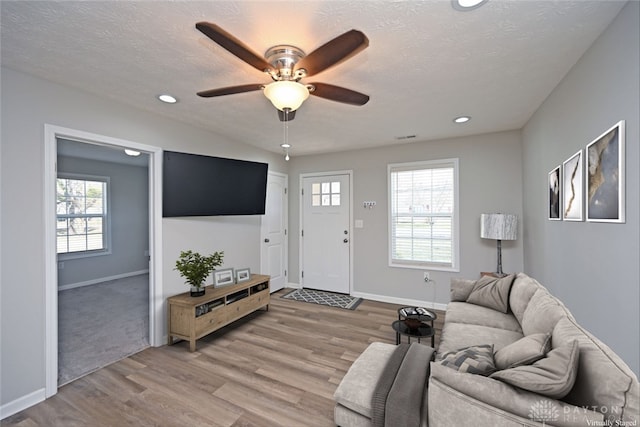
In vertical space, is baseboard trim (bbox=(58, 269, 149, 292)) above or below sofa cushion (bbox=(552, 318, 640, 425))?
below

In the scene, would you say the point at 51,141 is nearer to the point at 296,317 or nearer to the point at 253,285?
the point at 253,285

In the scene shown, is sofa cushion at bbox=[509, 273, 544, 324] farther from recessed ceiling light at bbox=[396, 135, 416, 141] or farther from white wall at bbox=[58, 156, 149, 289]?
white wall at bbox=[58, 156, 149, 289]

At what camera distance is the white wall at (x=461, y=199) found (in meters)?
3.49

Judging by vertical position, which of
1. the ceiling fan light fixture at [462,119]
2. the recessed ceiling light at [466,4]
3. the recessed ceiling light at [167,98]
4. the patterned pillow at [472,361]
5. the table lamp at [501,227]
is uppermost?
the ceiling fan light fixture at [462,119]

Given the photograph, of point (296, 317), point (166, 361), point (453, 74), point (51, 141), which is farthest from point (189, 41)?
point (296, 317)

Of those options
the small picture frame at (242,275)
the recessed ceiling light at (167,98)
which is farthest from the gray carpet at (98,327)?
the recessed ceiling light at (167,98)

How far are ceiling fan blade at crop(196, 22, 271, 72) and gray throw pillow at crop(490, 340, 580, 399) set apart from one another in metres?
1.90

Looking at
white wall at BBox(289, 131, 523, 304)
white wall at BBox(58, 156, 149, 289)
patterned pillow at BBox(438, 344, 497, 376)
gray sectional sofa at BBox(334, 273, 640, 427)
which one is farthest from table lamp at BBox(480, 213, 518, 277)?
white wall at BBox(58, 156, 149, 289)

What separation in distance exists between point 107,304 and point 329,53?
4.82 m

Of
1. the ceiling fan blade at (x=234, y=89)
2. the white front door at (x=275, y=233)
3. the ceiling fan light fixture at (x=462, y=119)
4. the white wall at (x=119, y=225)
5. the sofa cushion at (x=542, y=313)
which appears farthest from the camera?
the white wall at (x=119, y=225)

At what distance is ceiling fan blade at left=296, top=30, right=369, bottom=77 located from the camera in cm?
117

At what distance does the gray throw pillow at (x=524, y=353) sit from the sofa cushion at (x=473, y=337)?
0.52 metres

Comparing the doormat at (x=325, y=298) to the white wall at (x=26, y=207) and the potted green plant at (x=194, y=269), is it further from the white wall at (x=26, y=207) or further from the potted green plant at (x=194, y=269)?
the white wall at (x=26, y=207)

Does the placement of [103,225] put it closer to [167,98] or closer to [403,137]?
[167,98]
